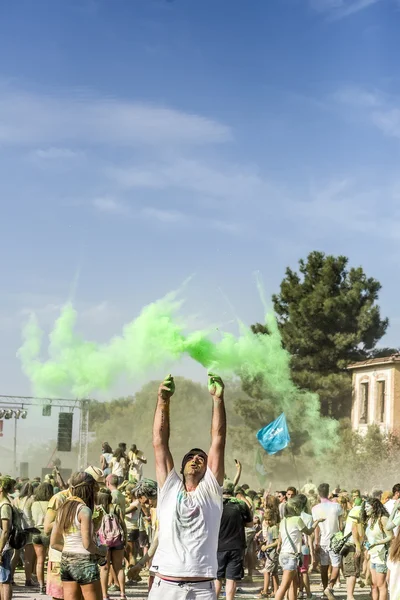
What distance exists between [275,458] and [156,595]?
193 ft

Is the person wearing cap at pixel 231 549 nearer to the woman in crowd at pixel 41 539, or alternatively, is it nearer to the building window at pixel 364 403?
the woman in crowd at pixel 41 539

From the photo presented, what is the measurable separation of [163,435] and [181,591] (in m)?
0.96

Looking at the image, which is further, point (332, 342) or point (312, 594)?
point (332, 342)

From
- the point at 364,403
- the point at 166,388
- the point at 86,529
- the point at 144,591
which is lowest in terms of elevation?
the point at 144,591

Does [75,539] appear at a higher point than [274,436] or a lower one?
lower

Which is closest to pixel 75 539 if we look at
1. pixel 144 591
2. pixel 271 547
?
pixel 271 547

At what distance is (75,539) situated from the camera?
8062 millimetres

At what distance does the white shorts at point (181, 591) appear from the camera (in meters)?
6.05

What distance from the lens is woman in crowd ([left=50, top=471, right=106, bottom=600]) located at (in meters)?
8.01

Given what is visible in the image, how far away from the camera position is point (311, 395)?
5969 centimetres

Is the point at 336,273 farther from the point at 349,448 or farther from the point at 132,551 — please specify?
the point at 132,551

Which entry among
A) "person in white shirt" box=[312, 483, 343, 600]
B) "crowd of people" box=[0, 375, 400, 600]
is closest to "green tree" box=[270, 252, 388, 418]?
"crowd of people" box=[0, 375, 400, 600]

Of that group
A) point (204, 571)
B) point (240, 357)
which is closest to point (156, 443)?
point (204, 571)

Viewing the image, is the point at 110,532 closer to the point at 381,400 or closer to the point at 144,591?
the point at 144,591
